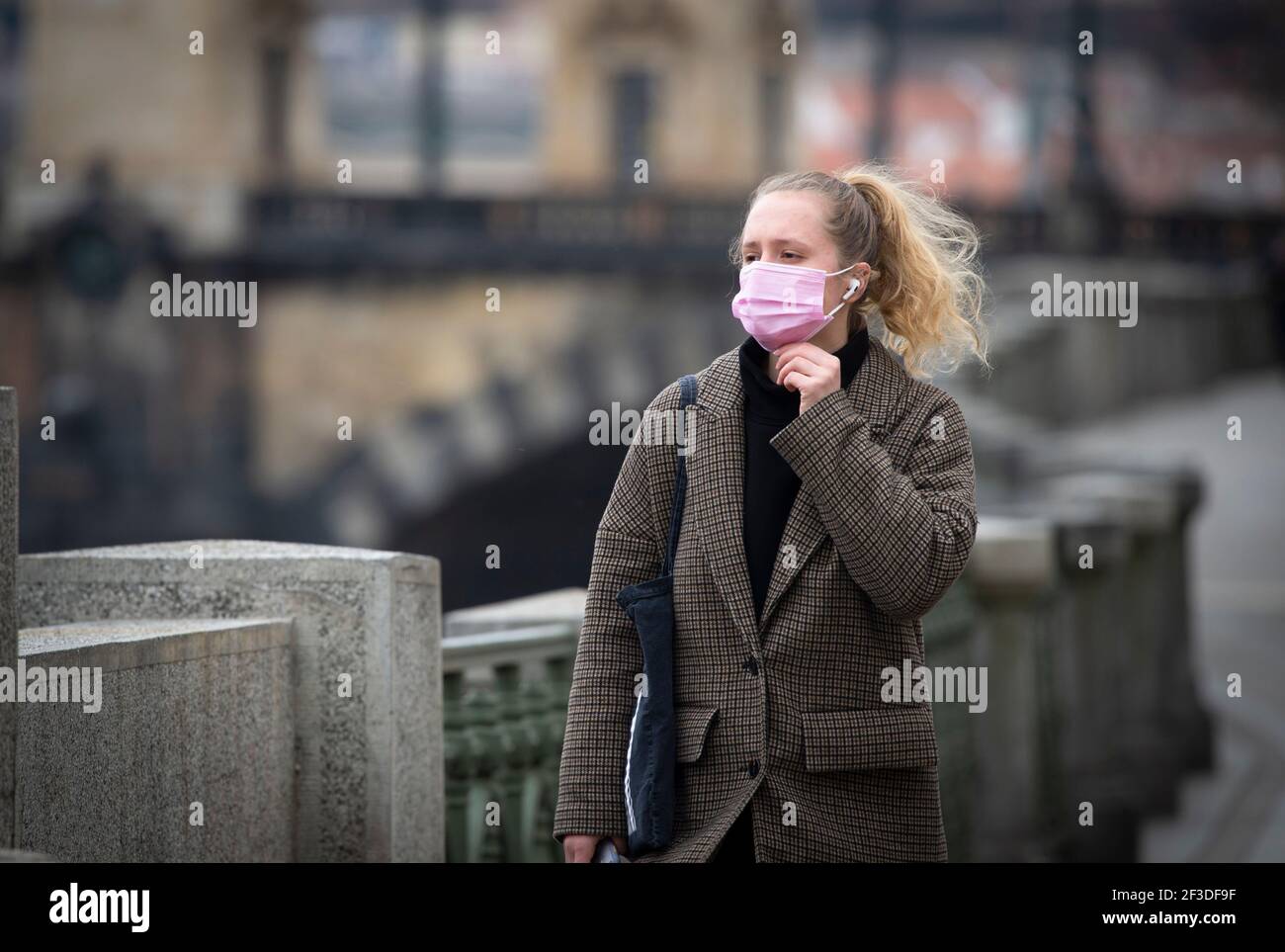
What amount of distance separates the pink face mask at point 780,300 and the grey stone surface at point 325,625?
164 cm

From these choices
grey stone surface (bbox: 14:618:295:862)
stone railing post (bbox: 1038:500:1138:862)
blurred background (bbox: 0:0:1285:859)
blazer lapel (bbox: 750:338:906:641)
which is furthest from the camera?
blurred background (bbox: 0:0:1285:859)

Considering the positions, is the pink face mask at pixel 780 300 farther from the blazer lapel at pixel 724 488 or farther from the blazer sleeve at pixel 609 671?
the blazer sleeve at pixel 609 671

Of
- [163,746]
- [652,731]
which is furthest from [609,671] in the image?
[163,746]

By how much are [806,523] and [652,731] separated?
1.23ft

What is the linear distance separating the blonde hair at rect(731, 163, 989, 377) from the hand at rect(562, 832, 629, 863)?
34.2 inches

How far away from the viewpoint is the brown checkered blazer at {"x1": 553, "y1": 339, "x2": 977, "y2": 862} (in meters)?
3.07

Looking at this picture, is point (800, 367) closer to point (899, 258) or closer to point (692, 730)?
point (899, 258)

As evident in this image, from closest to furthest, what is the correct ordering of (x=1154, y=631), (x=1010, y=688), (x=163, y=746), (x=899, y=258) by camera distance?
(x=899, y=258) → (x=163, y=746) → (x=1010, y=688) → (x=1154, y=631)

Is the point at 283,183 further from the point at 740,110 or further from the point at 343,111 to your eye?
the point at 740,110

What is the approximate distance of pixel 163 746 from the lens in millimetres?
4129

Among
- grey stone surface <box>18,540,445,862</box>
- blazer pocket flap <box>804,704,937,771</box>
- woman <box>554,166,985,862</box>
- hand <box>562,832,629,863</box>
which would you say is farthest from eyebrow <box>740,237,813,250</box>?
grey stone surface <box>18,540,445,862</box>

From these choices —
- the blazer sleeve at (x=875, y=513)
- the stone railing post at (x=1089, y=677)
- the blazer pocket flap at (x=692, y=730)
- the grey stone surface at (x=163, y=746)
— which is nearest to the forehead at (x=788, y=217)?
the blazer sleeve at (x=875, y=513)

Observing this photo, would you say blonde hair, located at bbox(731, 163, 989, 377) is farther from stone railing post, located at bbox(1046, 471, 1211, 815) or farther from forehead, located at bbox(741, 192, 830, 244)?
stone railing post, located at bbox(1046, 471, 1211, 815)

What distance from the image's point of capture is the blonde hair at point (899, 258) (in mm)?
3293
